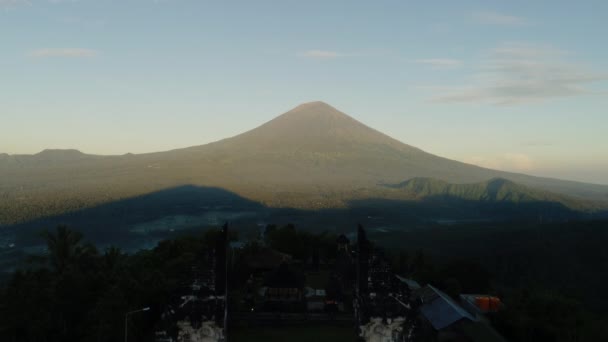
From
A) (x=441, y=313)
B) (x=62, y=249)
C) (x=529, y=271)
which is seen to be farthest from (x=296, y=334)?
(x=529, y=271)

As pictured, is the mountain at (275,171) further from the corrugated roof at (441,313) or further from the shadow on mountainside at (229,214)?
the corrugated roof at (441,313)

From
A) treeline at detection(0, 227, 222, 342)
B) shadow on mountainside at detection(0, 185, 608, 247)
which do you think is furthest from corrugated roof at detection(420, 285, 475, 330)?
shadow on mountainside at detection(0, 185, 608, 247)

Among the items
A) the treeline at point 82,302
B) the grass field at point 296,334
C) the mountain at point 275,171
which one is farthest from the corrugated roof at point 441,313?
the mountain at point 275,171

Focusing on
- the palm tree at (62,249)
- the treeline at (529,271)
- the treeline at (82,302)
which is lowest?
the treeline at (529,271)

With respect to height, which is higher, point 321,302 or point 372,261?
point 372,261

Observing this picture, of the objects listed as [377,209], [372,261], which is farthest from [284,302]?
[377,209]

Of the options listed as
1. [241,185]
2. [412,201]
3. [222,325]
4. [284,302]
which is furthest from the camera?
[241,185]

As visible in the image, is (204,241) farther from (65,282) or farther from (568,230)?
(568,230)
